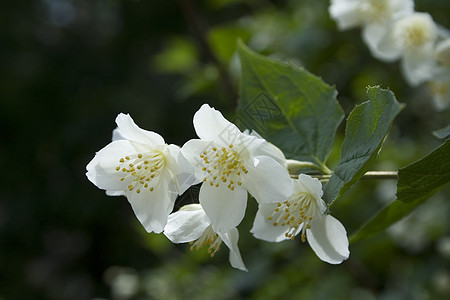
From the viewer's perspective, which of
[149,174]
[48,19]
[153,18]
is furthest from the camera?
[48,19]

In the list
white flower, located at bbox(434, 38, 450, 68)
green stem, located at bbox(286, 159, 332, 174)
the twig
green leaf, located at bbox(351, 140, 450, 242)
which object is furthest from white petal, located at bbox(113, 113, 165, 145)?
the twig

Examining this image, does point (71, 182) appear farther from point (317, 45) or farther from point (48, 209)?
point (317, 45)

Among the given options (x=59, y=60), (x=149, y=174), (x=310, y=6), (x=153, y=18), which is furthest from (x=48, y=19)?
(x=149, y=174)

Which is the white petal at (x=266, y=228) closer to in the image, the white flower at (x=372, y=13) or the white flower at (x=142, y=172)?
the white flower at (x=142, y=172)

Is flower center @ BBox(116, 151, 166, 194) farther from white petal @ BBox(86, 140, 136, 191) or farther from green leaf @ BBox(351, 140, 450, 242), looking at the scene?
green leaf @ BBox(351, 140, 450, 242)

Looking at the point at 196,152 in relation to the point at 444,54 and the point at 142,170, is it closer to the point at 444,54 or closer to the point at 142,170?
the point at 142,170

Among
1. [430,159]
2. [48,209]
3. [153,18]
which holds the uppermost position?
[430,159]

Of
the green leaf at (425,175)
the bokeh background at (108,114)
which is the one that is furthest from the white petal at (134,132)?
the bokeh background at (108,114)

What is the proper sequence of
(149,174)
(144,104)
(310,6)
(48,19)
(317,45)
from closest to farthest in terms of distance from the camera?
(149,174)
(317,45)
(310,6)
(144,104)
(48,19)
